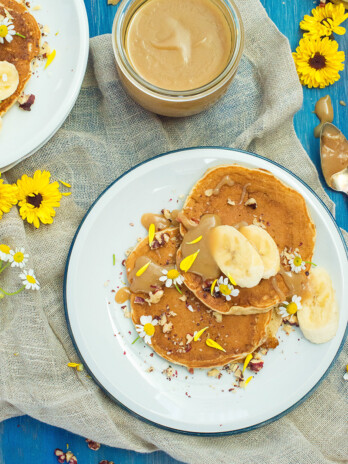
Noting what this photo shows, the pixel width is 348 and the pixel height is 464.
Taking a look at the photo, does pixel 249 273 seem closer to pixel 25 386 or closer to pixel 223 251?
pixel 223 251

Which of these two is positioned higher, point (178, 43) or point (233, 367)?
point (178, 43)

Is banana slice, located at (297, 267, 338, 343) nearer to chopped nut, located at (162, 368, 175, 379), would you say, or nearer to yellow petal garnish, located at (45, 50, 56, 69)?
chopped nut, located at (162, 368, 175, 379)

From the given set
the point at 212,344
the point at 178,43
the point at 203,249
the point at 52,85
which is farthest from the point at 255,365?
the point at 52,85

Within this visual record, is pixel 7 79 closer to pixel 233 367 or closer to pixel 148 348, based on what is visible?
pixel 148 348

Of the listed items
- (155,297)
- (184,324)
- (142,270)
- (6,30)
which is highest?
(6,30)

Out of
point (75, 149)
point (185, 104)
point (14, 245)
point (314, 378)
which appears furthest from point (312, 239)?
point (14, 245)

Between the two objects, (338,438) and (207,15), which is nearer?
(207,15)
